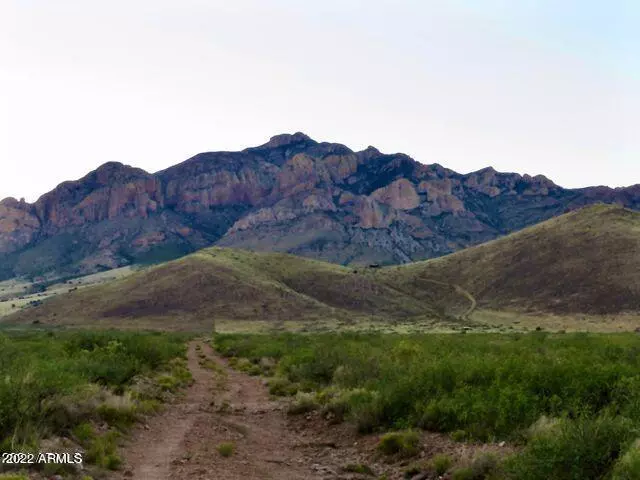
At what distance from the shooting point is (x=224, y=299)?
11638 cm

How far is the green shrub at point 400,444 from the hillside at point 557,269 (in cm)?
9295

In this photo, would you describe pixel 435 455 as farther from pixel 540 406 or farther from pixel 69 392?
pixel 69 392

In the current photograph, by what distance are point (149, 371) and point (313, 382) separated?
837cm

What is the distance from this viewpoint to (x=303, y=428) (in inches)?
621

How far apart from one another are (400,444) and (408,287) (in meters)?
118

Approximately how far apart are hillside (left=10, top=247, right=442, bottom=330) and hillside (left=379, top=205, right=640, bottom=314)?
12.4m

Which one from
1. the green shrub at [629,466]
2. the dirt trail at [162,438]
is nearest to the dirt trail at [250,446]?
the dirt trail at [162,438]

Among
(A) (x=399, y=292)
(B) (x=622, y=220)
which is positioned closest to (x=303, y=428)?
(A) (x=399, y=292)

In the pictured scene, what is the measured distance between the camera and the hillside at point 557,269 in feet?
321

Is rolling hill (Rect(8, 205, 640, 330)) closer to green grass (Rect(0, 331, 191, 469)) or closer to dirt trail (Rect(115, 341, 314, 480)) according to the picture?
dirt trail (Rect(115, 341, 314, 480))

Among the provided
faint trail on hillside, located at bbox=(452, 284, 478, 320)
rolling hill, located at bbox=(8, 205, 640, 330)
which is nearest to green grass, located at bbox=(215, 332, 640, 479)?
faint trail on hillside, located at bbox=(452, 284, 478, 320)

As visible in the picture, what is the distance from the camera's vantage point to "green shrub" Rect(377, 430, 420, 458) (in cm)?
1133

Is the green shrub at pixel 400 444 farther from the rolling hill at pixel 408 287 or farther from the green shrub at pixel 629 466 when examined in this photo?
the rolling hill at pixel 408 287

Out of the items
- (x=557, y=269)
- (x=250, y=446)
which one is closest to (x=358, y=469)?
(x=250, y=446)
